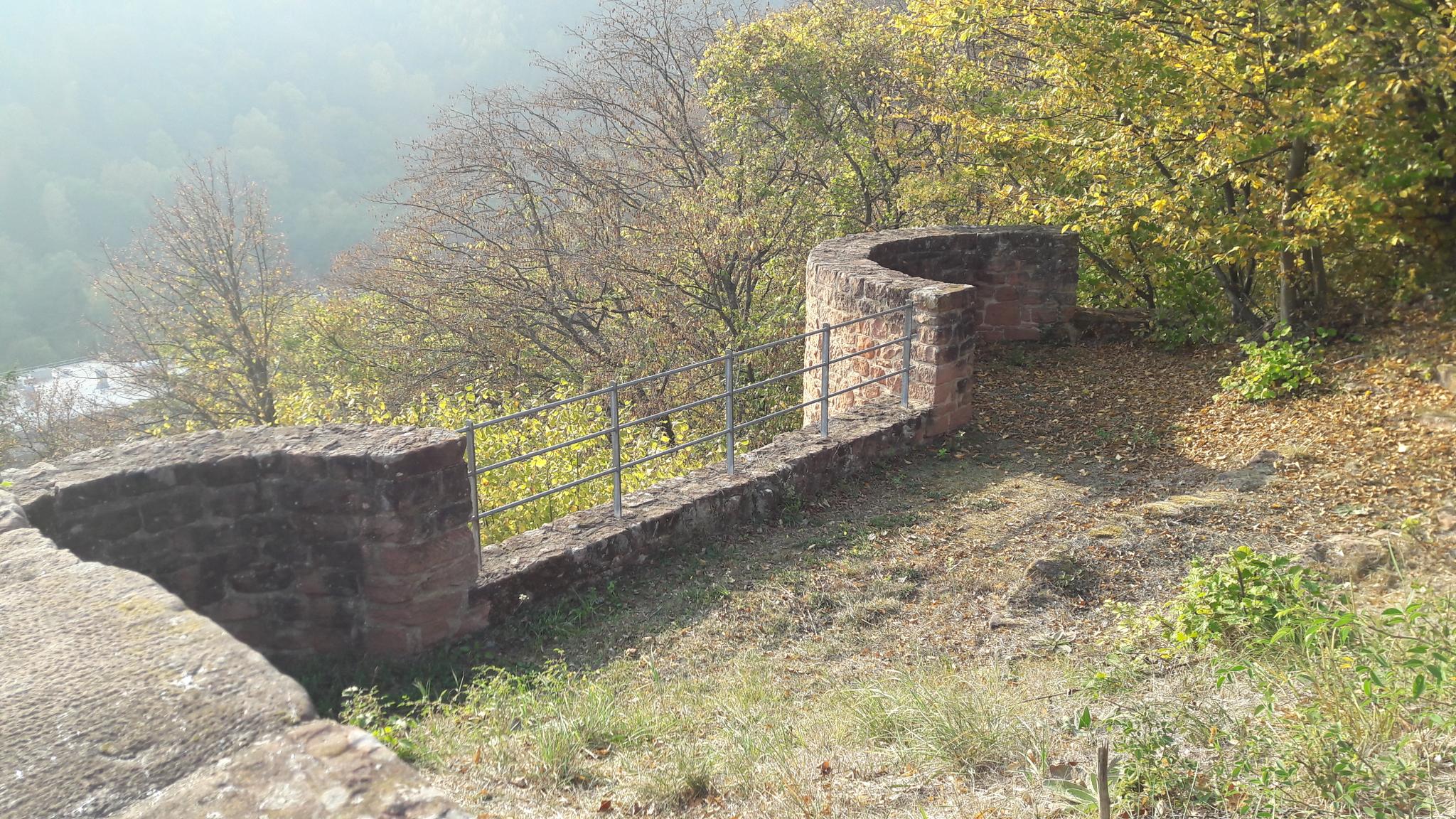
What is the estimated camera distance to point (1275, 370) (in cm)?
779

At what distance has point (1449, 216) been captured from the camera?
24.6 ft

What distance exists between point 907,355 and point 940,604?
2.83 metres

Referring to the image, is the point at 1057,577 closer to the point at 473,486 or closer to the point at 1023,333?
the point at 473,486

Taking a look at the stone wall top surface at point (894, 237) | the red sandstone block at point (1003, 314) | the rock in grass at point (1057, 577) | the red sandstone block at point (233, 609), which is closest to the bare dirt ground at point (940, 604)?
the rock in grass at point (1057, 577)

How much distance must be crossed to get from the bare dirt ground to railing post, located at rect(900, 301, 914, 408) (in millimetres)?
495

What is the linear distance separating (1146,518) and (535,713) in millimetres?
3978

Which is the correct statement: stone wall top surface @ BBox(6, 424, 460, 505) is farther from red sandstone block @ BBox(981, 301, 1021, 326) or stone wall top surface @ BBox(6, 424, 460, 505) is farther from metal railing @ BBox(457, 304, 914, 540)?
red sandstone block @ BBox(981, 301, 1021, 326)

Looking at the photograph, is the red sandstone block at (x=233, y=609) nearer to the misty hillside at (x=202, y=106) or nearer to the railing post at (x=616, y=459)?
the railing post at (x=616, y=459)

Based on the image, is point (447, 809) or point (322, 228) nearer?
point (447, 809)

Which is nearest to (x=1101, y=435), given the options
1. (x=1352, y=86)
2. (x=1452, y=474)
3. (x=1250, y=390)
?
(x=1250, y=390)

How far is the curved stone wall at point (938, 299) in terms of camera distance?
25.8 ft

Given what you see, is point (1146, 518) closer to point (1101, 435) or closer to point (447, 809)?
point (1101, 435)

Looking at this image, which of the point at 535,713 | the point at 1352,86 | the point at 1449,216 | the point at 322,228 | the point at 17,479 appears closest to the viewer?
the point at 535,713

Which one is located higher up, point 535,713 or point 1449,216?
point 1449,216
